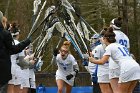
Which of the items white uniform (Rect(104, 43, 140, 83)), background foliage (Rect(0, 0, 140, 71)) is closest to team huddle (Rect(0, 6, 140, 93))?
white uniform (Rect(104, 43, 140, 83))

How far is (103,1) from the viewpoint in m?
31.4

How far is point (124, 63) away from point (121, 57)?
0.15 meters

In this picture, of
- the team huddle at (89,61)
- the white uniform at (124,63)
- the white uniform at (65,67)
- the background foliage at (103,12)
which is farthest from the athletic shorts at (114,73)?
the background foliage at (103,12)

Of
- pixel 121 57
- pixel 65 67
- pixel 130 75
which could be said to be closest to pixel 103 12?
pixel 65 67

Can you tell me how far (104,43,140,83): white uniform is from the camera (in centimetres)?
941

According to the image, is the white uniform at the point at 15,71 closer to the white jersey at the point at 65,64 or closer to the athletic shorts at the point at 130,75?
the white jersey at the point at 65,64

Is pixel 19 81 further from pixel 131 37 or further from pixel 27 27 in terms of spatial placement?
pixel 131 37

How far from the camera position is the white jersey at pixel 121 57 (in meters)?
9.47

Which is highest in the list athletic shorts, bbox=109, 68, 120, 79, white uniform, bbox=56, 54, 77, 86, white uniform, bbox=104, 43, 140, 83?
white uniform, bbox=104, 43, 140, 83

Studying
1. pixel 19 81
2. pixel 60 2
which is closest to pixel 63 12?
pixel 60 2

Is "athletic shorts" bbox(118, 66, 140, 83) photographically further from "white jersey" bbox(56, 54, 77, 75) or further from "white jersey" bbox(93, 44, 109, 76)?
"white jersey" bbox(56, 54, 77, 75)

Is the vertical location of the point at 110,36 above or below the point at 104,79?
above

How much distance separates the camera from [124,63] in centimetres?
950

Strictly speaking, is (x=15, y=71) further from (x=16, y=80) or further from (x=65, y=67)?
(x=65, y=67)
